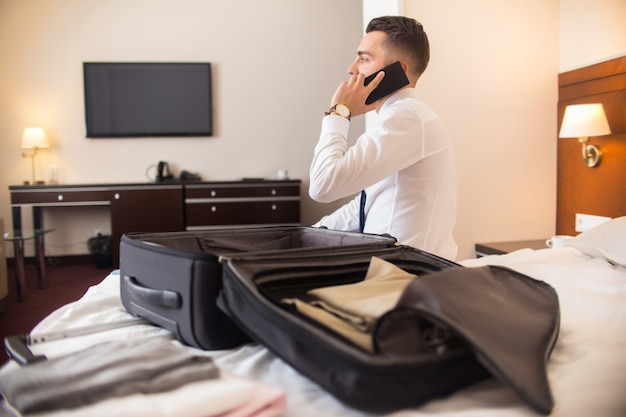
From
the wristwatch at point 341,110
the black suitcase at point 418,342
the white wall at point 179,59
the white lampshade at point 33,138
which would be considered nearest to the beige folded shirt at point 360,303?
the black suitcase at point 418,342

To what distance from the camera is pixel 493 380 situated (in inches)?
22.6

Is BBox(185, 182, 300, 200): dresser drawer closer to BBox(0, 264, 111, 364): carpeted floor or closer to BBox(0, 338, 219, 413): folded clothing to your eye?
BBox(0, 264, 111, 364): carpeted floor

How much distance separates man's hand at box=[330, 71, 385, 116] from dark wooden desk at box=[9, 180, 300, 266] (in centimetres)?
302

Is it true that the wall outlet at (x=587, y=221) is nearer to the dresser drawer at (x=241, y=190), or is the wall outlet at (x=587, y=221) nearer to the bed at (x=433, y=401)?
the bed at (x=433, y=401)

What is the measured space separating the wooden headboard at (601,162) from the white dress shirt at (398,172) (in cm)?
146

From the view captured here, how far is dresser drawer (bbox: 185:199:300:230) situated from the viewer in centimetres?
432

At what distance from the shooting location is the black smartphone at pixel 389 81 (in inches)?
56.6

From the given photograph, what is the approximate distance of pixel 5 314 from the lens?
3.00 meters

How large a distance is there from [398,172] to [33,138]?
13.7 feet

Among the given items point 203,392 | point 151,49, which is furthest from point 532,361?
point 151,49

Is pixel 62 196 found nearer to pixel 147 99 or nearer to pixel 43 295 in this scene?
→ pixel 43 295

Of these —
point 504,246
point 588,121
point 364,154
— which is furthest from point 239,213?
point 364,154

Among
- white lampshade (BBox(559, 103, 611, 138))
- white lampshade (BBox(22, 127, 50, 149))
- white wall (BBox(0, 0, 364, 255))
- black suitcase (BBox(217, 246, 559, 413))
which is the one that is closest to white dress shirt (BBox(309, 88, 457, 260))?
black suitcase (BBox(217, 246, 559, 413))

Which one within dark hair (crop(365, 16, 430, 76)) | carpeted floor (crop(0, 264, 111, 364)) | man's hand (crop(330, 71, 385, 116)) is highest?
dark hair (crop(365, 16, 430, 76))
